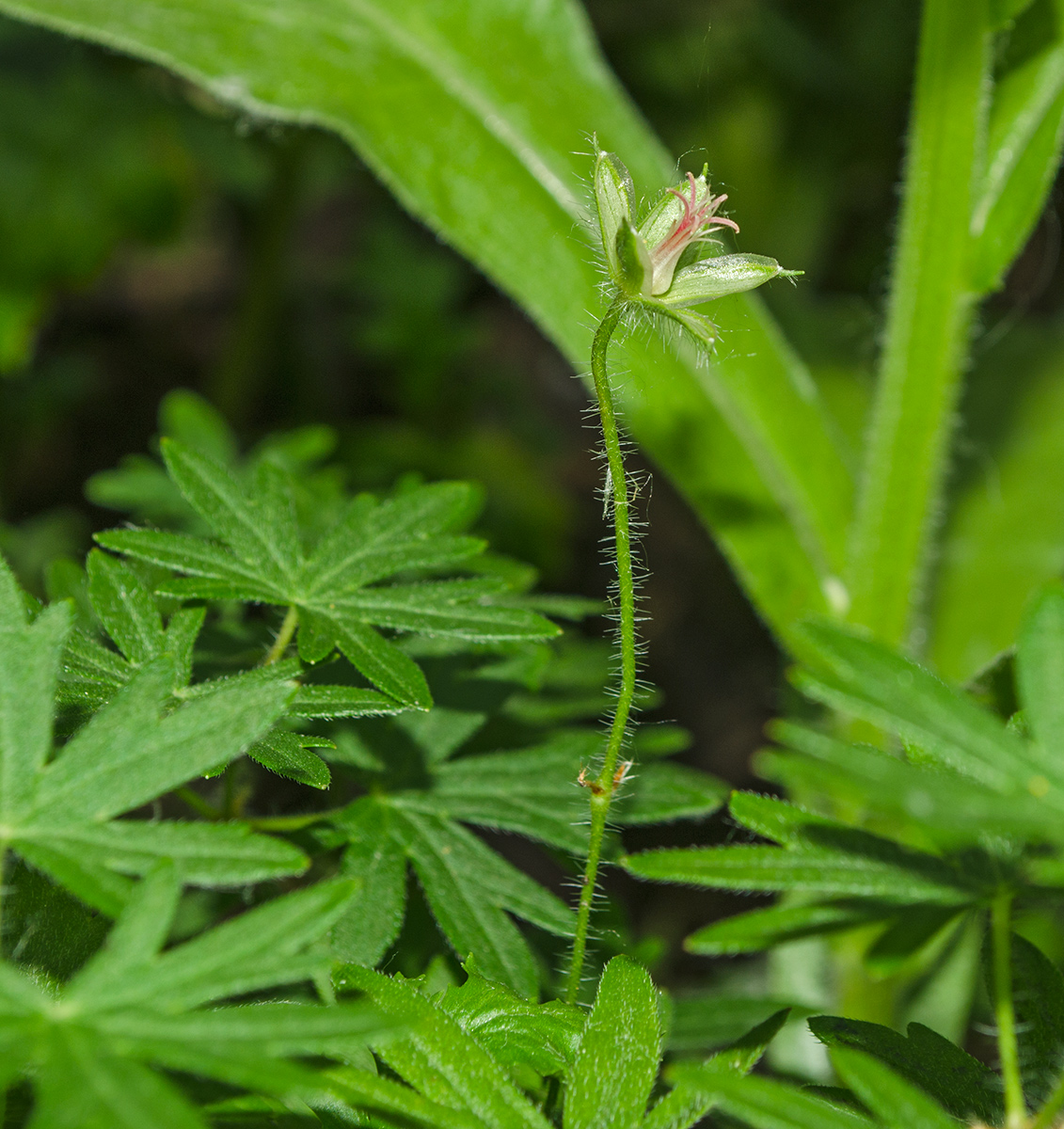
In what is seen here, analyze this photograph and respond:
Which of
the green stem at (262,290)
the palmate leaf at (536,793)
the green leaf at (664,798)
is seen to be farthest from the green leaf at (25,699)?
the green stem at (262,290)

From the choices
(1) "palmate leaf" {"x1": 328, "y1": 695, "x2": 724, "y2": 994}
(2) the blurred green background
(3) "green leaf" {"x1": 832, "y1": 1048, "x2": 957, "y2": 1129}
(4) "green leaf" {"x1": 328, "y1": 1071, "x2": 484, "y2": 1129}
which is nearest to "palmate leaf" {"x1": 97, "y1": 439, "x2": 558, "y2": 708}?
(1) "palmate leaf" {"x1": 328, "y1": 695, "x2": 724, "y2": 994}

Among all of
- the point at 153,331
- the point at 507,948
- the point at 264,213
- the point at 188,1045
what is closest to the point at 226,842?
the point at 188,1045

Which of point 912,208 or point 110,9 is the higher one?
point 912,208

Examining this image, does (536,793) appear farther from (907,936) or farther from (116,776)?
(116,776)

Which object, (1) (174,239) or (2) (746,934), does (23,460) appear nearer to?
(1) (174,239)

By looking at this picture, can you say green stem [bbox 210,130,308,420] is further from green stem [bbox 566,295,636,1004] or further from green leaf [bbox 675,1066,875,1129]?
green leaf [bbox 675,1066,875,1129]

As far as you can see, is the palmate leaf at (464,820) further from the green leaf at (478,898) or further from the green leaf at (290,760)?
the green leaf at (290,760)

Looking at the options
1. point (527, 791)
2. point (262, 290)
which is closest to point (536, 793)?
point (527, 791)
